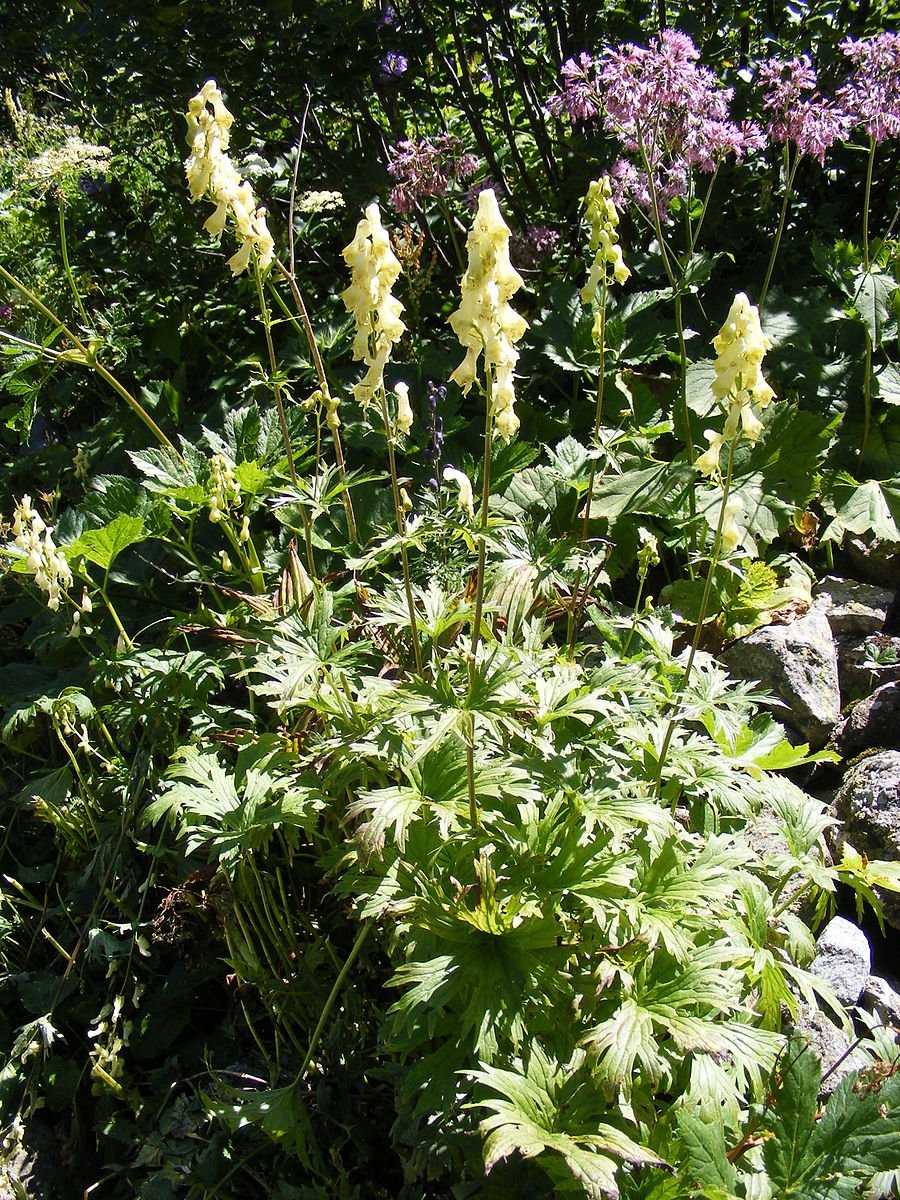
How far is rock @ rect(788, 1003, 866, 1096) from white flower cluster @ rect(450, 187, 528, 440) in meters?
1.64

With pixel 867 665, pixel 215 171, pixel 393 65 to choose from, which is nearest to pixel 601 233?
pixel 215 171

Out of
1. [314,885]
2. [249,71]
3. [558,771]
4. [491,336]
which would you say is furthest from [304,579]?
[249,71]

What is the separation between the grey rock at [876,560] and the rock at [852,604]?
0.12 meters

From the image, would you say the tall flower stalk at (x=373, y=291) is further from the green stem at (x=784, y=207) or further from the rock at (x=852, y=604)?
the rock at (x=852, y=604)

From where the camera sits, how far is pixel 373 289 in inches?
77.3

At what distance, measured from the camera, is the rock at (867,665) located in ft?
11.1

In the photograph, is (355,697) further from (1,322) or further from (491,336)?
(1,322)

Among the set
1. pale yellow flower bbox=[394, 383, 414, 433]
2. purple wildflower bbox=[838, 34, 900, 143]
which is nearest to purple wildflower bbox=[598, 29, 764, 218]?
purple wildflower bbox=[838, 34, 900, 143]

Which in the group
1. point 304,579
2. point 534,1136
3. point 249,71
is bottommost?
point 534,1136

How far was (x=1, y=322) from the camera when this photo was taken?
4477 mm

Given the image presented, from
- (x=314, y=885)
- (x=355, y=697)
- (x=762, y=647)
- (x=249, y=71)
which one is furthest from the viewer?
(x=249, y=71)

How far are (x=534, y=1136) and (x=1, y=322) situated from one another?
4132 millimetres

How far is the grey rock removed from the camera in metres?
3.77

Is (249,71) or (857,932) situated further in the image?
(249,71)
